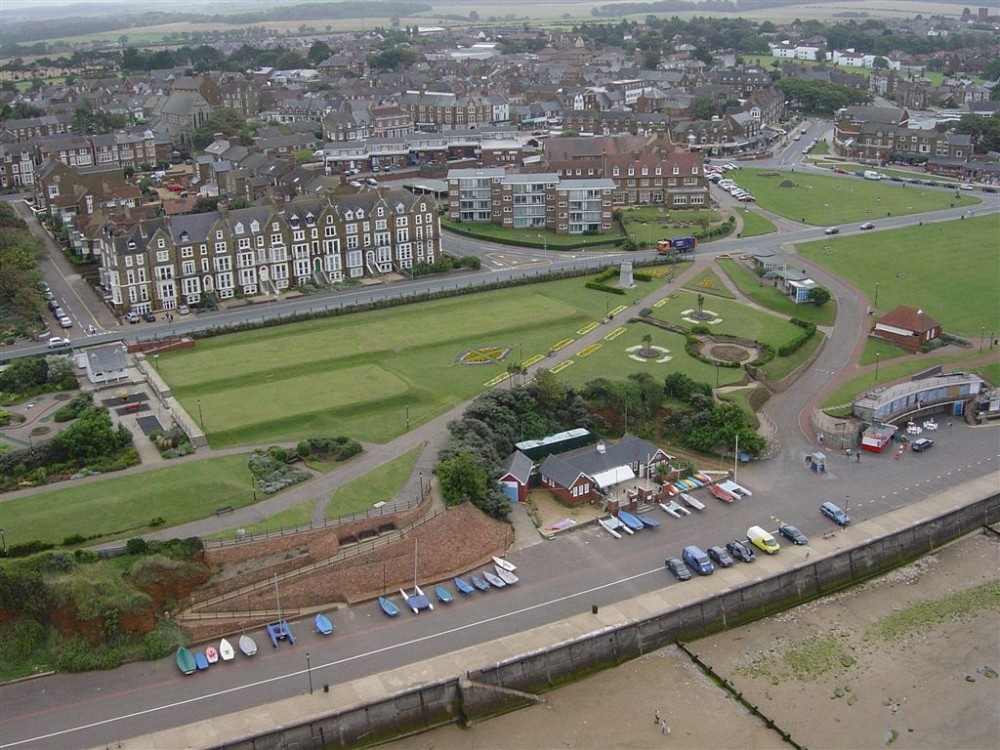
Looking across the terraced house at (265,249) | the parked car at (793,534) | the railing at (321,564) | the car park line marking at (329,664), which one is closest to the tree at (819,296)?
the terraced house at (265,249)

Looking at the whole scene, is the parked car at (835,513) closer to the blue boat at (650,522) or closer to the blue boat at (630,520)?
the blue boat at (650,522)

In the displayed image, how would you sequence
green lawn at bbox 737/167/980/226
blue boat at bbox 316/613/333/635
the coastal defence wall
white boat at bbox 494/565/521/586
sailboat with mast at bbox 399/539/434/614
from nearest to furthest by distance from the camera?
the coastal defence wall < blue boat at bbox 316/613/333/635 < sailboat with mast at bbox 399/539/434/614 < white boat at bbox 494/565/521/586 < green lawn at bbox 737/167/980/226

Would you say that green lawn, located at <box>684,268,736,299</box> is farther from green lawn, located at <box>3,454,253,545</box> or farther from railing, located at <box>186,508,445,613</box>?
green lawn, located at <box>3,454,253,545</box>

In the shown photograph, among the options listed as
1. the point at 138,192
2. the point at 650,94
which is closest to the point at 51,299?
the point at 138,192

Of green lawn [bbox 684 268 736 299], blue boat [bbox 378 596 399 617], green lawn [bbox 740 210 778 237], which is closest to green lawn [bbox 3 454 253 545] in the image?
blue boat [bbox 378 596 399 617]

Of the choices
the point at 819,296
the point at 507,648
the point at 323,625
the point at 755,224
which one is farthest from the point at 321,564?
the point at 755,224

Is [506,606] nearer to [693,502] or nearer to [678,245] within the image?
[693,502]

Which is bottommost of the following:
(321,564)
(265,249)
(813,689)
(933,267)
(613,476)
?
(813,689)
